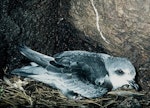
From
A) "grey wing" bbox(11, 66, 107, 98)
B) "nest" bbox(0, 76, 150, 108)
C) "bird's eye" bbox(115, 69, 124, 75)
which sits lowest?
"nest" bbox(0, 76, 150, 108)

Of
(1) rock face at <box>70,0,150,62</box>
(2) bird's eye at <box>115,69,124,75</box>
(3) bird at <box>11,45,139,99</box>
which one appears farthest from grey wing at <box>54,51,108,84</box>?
(1) rock face at <box>70,0,150,62</box>

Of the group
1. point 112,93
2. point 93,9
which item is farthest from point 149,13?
point 112,93

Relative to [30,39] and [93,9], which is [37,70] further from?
[93,9]

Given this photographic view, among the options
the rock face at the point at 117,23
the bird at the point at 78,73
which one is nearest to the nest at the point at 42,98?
the bird at the point at 78,73

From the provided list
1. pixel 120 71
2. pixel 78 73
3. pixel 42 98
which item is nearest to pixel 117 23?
pixel 120 71

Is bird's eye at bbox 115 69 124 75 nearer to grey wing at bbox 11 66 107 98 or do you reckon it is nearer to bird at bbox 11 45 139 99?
bird at bbox 11 45 139 99

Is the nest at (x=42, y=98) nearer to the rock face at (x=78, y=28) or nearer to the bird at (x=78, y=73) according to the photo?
the bird at (x=78, y=73)
